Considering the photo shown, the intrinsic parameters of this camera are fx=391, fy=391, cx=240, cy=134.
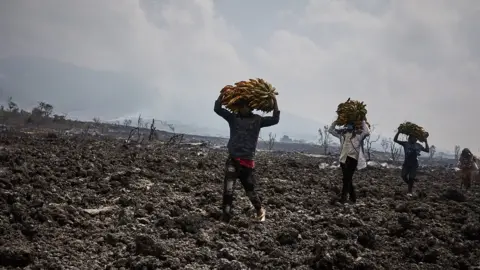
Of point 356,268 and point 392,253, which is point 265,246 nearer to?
point 356,268

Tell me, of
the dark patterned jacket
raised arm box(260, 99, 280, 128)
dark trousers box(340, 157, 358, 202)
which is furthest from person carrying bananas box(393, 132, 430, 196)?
the dark patterned jacket

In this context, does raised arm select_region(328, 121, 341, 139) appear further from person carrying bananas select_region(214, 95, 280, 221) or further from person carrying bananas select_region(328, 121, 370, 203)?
person carrying bananas select_region(214, 95, 280, 221)

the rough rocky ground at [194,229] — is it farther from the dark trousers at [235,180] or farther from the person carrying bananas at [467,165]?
the person carrying bananas at [467,165]

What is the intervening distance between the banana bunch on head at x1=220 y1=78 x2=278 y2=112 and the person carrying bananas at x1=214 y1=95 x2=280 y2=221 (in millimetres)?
62

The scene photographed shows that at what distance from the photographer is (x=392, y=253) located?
416cm

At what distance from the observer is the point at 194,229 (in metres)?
4.41

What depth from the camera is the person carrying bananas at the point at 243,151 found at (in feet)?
16.7

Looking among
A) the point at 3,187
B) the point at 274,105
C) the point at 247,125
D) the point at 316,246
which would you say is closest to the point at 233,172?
the point at 247,125

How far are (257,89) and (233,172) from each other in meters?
1.15

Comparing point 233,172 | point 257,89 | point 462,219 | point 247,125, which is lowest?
point 462,219

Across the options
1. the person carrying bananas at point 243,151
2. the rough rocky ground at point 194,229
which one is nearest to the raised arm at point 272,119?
the person carrying bananas at point 243,151

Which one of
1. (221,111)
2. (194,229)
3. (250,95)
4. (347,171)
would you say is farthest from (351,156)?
(194,229)

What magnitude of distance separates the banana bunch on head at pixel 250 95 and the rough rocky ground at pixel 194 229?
1.47m

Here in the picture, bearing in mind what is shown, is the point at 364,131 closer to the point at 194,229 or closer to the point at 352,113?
the point at 352,113
